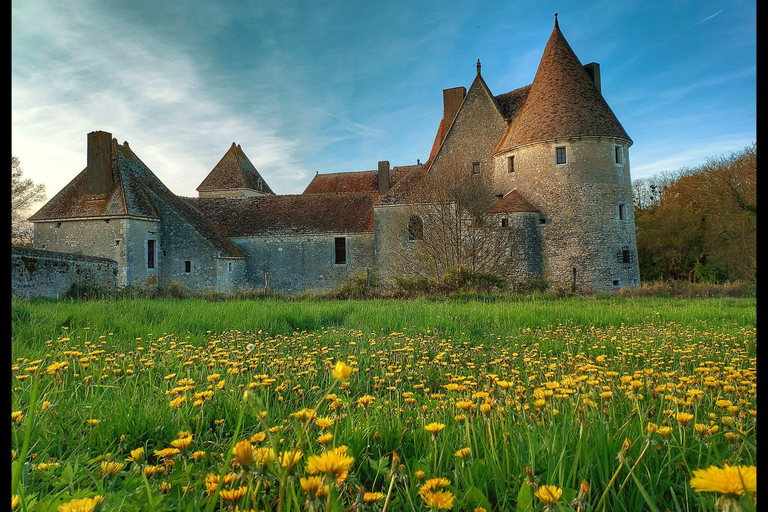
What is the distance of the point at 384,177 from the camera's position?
124 ft

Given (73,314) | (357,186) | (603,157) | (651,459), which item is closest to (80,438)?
Answer: (651,459)

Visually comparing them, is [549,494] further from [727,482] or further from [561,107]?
[561,107]

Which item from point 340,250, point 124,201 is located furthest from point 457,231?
point 124,201

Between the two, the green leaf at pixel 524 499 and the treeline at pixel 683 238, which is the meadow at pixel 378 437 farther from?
the treeline at pixel 683 238

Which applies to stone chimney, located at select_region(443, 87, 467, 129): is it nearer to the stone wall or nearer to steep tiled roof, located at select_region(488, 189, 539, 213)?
steep tiled roof, located at select_region(488, 189, 539, 213)

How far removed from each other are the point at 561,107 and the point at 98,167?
26162 mm

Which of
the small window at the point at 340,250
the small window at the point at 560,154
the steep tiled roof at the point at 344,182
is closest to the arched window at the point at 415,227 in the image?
the small window at the point at 340,250

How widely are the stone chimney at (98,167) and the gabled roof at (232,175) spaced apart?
62.4 feet

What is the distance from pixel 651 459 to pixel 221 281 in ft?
89.1

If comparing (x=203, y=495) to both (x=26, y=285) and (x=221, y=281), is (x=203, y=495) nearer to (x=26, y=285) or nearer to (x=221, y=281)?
(x=26, y=285)

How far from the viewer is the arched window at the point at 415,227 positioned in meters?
26.9

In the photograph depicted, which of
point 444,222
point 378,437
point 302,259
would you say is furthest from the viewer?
point 302,259

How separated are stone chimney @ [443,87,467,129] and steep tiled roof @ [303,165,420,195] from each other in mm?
7529

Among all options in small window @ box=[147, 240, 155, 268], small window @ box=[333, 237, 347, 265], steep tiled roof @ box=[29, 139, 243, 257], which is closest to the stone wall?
small window @ box=[333, 237, 347, 265]
